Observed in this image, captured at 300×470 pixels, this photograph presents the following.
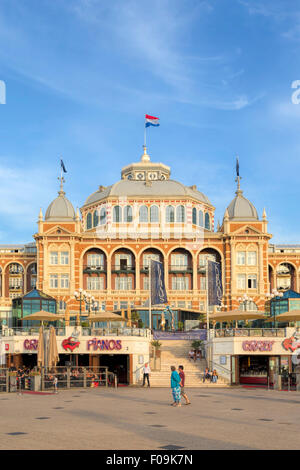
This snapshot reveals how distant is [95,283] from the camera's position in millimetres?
80750

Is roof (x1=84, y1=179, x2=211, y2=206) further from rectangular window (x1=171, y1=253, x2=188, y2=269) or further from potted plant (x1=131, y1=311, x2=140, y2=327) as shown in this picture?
potted plant (x1=131, y1=311, x2=140, y2=327)

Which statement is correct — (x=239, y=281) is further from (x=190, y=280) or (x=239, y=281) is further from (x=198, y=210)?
(x=198, y=210)

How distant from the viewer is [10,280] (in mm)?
88312

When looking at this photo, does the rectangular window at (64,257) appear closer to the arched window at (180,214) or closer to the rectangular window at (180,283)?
the rectangular window at (180,283)

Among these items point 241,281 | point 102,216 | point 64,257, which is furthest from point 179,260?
point 64,257

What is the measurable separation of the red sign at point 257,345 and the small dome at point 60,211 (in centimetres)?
4124

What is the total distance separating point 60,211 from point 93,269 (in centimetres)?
858

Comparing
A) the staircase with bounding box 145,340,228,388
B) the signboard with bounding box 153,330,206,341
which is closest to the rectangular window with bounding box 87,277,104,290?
the signboard with bounding box 153,330,206,341

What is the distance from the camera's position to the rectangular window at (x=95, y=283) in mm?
80688

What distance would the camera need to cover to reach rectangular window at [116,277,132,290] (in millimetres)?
80562

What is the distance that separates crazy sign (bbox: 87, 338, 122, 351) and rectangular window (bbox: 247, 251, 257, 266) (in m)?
36.4

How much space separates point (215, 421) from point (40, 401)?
444 inches

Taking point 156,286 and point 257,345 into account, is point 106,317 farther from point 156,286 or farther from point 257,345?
point 257,345

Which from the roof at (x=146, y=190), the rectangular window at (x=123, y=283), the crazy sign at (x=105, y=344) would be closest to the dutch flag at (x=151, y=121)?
the roof at (x=146, y=190)
